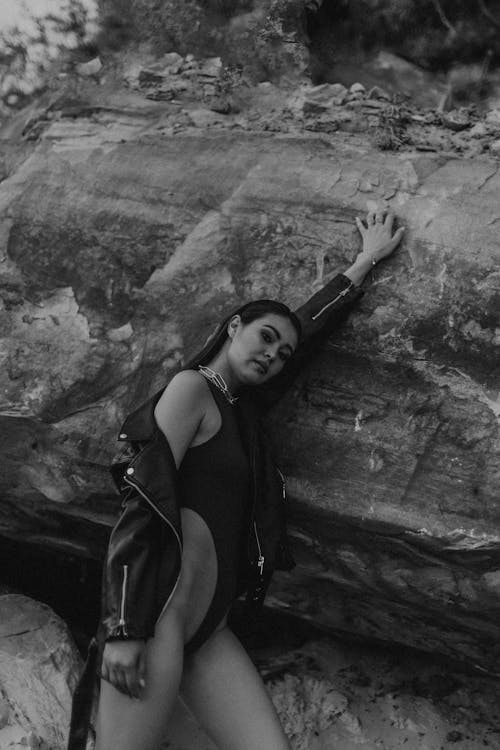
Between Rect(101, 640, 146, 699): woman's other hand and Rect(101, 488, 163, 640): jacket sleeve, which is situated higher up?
Rect(101, 488, 163, 640): jacket sleeve

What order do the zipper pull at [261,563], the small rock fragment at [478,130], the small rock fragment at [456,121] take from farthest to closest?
the small rock fragment at [456,121] → the small rock fragment at [478,130] → the zipper pull at [261,563]

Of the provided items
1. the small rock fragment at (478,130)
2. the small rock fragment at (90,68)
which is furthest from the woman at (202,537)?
the small rock fragment at (90,68)

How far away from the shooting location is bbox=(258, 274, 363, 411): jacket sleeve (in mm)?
3271

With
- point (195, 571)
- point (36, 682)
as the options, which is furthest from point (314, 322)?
point (36, 682)

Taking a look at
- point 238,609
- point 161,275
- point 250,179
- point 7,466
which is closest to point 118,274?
point 161,275

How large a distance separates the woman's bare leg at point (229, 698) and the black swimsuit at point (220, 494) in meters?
0.08

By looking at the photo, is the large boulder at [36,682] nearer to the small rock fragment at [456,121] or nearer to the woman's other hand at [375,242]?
the woman's other hand at [375,242]

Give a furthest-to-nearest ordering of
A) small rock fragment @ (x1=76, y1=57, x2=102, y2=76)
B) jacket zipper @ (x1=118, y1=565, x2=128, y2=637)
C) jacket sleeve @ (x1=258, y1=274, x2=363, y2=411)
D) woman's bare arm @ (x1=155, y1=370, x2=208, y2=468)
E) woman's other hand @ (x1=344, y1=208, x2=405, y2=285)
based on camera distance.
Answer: small rock fragment @ (x1=76, y1=57, x2=102, y2=76) → woman's other hand @ (x1=344, y1=208, x2=405, y2=285) → jacket sleeve @ (x1=258, y1=274, x2=363, y2=411) → woman's bare arm @ (x1=155, y1=370, x2=208, y2=468) → jacket zipper @ (x1=118, y1=565, x2=128, y2=637)

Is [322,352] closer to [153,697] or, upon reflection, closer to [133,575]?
[133,575]

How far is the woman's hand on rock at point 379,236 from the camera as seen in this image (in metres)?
3.42

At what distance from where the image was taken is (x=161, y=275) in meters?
3.70

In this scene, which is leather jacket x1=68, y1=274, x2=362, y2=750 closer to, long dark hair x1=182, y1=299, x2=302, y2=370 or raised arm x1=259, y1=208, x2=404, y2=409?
raised arm x1=259, y1=208, x2=404, y2=409

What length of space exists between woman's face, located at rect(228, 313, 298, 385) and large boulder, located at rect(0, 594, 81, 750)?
1.59 meters

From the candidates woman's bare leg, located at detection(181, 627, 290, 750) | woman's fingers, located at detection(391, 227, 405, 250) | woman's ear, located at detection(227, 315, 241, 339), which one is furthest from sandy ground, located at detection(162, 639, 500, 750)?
woman's fingers, located at detection(391, 227, 405, 250)
